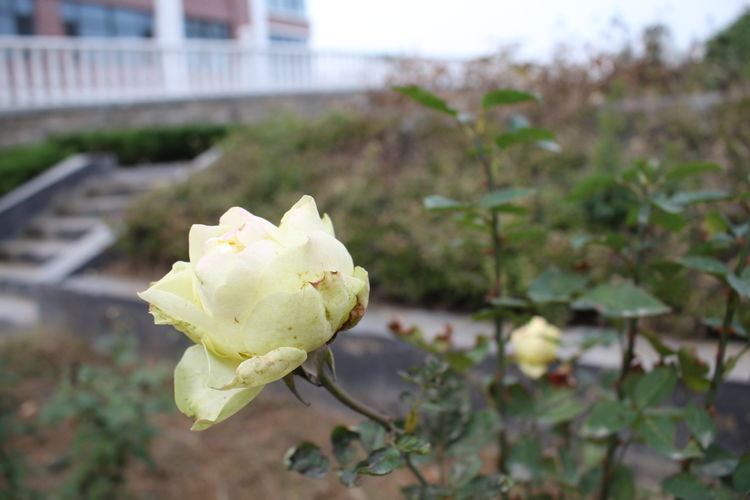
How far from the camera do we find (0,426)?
54.8 inches

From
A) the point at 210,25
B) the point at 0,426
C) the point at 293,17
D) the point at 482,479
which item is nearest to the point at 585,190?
the point at 482,479

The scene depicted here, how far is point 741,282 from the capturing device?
2.01 feet

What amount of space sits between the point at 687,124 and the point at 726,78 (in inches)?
48.6

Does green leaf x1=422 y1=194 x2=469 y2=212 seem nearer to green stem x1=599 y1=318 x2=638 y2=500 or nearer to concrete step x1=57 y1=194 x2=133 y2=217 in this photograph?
green stem x1=599 y1=318 x2=638 y2=500

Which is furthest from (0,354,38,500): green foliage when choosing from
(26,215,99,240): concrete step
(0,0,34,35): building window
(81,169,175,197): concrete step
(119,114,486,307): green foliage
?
(0,0,34,35): building window

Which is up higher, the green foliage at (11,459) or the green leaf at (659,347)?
the green leaf at (659,347)

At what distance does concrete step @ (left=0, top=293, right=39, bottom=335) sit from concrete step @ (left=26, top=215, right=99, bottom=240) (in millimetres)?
751

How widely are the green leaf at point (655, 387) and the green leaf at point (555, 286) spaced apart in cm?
15

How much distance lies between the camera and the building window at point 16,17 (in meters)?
14.4

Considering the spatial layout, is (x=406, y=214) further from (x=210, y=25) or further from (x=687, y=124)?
(x=210, y=25)

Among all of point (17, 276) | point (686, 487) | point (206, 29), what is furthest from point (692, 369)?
point (206, 29)

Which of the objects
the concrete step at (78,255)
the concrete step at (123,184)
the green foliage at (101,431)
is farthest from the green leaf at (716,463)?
the concrete step at (123,184)

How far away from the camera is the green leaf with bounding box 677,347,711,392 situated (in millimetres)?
712

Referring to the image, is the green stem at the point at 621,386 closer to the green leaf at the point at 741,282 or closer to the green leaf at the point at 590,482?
the green leaf at the point at 590,482
